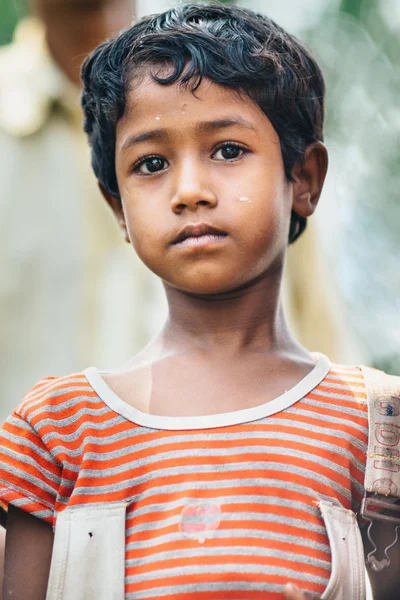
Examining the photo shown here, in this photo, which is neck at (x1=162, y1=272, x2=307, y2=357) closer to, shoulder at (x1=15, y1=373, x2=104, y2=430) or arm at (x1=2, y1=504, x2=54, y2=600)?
shoulder at (x1=15, y1=373, x2=104, y2=430)

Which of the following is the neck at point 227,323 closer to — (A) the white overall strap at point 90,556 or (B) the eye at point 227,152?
(B) the eye at point 227,152

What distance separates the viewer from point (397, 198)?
2682mm

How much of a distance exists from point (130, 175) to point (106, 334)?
1.39m

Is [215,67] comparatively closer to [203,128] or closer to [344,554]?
[203,128]

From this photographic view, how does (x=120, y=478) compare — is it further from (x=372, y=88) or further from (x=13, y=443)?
(x=372, y=88)

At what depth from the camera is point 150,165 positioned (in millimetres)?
1595

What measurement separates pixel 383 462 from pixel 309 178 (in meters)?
0.59

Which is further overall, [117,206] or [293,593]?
[117,206]

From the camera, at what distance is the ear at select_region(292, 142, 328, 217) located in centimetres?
175

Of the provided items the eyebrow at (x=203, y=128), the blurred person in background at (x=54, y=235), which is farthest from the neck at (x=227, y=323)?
the blurred person in background at (x=54, y=235)

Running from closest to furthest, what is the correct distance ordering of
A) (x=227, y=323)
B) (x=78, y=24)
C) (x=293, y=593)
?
1. (x=293, y=593)
2. (x=227, y=323)
3. (x=78, y=24)

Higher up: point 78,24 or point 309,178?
point 78,24

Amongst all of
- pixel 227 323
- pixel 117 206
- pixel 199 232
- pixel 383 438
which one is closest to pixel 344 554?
pixel 383 438

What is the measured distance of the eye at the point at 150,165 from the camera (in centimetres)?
158
